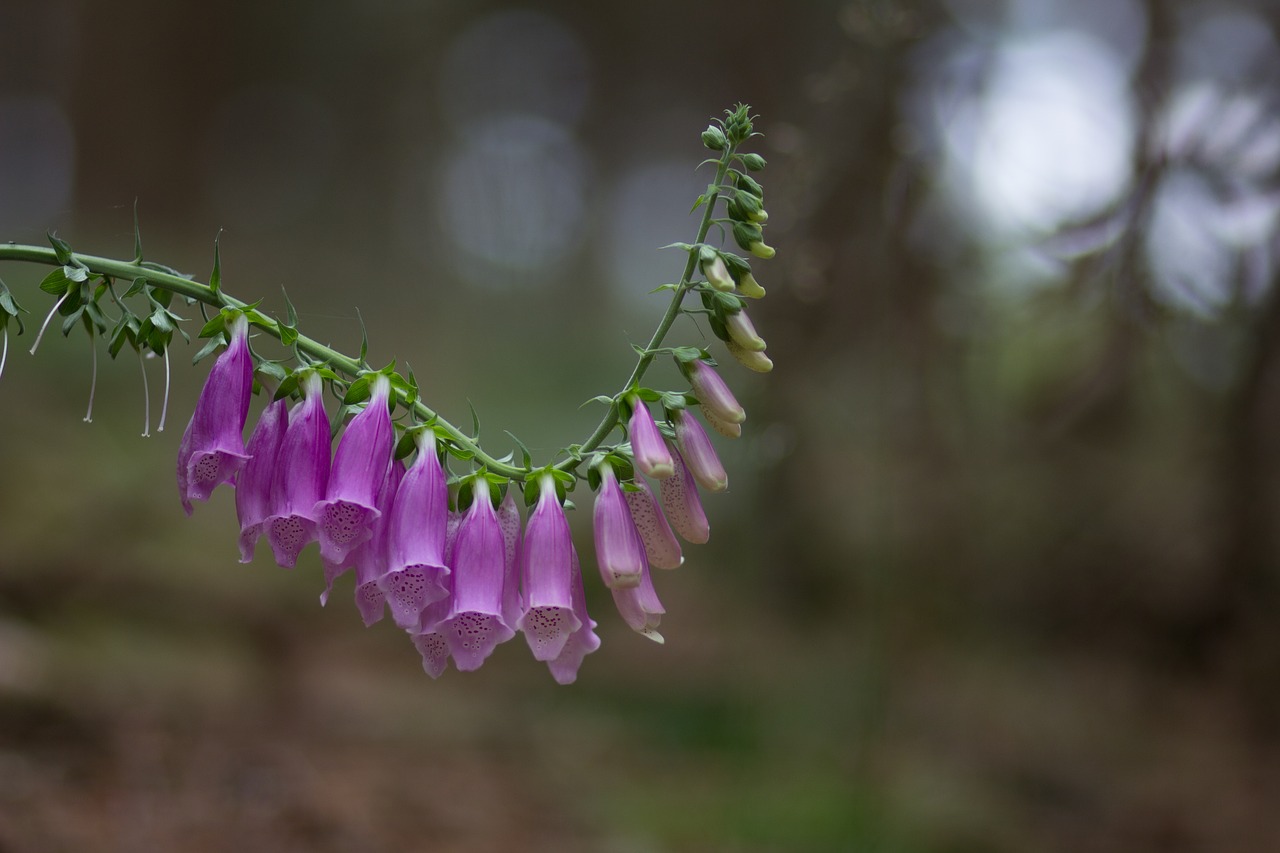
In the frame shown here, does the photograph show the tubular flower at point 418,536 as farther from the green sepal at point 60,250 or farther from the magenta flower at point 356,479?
the green sepal at point 60,250

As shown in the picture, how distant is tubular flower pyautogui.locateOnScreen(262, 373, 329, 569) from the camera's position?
61.6 inches

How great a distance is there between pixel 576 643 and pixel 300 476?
0.56 m

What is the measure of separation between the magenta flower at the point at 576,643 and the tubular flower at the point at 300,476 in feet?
1.45

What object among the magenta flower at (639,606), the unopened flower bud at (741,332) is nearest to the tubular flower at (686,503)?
the magenta flower at (639,606)

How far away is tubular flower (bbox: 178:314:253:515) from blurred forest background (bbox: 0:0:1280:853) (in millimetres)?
887

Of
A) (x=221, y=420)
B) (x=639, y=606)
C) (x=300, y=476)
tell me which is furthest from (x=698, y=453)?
(x=221, y=420)

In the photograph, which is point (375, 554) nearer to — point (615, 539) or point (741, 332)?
point (615, 539)

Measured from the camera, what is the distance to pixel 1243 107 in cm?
463

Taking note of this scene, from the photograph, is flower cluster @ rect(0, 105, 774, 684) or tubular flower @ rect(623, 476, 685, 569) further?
tubular flower @ rect(623, 476, 685, 569)

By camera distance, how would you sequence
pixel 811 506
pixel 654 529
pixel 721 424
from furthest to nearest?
pixel 811 506 < pixel 654 529 < pixel 721 424

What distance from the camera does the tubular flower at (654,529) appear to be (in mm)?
1699

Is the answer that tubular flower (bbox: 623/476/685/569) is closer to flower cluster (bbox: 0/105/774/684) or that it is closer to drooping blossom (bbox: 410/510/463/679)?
flower cluster (bbox: 0/105/774/684)

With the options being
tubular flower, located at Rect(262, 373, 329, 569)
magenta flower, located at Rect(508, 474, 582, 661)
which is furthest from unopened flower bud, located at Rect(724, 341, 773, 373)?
tubular flower, located at Rect(262, 373, 329, 569)

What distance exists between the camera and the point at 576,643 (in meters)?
1.74
